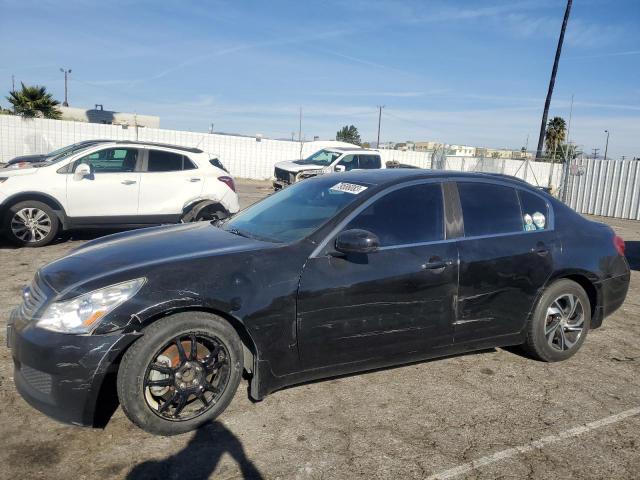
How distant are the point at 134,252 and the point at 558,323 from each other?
349cm

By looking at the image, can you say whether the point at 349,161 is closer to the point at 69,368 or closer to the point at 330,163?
the point at 330,163

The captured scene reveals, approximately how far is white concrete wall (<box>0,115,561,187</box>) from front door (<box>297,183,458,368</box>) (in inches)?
739

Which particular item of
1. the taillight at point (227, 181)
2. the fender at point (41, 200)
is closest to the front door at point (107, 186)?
the fender at point (41, 200)

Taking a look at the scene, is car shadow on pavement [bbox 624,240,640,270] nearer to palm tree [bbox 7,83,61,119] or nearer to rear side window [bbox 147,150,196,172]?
rear side window [bbox 147,150,196,172]

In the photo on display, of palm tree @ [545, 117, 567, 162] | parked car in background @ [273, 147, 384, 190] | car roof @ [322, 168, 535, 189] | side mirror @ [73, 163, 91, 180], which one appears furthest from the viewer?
palm tree @ [545, 117, 567, 162]

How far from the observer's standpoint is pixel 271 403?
3781mm

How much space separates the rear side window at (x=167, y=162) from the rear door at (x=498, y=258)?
5.92 meters

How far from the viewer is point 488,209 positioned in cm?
445

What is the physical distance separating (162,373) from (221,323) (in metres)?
0.45

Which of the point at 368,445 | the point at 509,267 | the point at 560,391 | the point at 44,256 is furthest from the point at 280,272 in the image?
the point at 44,256

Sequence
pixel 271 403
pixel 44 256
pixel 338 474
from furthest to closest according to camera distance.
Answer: pixel 44 256 < pixel 271 403 < pixel 338 474

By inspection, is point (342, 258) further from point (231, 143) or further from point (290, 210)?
point (231, 143)

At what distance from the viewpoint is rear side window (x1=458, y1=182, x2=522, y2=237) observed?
4.32 meters

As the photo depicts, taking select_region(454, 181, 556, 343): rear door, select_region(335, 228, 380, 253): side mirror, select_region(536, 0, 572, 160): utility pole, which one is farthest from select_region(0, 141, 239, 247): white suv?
select_region(536, 0, 572, 160): utility pole
